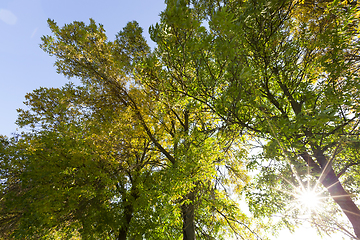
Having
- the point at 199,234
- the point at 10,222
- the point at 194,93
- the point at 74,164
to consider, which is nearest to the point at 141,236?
the point at 199,234

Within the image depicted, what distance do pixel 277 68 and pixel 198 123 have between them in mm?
3902

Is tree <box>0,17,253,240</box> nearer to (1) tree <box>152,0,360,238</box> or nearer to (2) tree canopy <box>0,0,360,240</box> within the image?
(2) tree canopy <box>0,0,360,240</box>

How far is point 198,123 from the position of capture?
7609 mm

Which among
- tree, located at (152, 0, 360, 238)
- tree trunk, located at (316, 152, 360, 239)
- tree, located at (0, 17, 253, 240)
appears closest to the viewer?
tree, located at (152, 0, 360, 238)

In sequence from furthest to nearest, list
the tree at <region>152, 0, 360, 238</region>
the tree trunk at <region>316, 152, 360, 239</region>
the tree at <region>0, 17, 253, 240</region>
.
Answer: the tree at <region>0, 17, 253, 240</region> < the tree trunk at <region>316, 152, 360, 239</region> < the tree at <region>152, 0, 360, 238</region>

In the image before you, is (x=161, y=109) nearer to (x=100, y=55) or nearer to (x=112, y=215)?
(x=100, y=55)

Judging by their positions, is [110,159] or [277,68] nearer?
[277,68]

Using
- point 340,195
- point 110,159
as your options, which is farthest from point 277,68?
point 110,159

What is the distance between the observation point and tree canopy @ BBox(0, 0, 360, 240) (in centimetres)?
338

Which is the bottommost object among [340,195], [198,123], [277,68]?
[340,195]

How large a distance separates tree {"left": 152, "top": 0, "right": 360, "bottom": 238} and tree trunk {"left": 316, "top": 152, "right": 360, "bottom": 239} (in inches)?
0.8

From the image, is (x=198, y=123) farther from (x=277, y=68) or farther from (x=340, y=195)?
(x=340, y=195)

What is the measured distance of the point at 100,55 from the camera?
6.72 m

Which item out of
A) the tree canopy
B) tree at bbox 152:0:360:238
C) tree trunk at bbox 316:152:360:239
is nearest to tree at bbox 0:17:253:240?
the tree canopy
